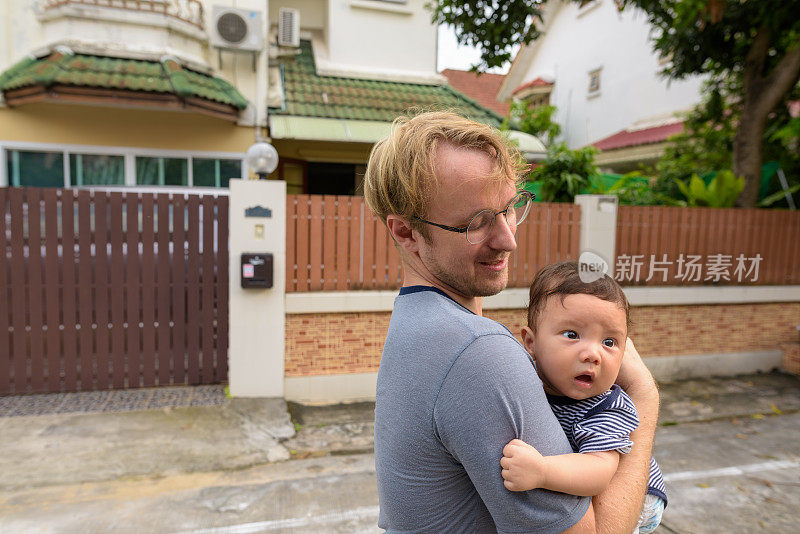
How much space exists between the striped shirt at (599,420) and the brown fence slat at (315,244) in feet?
14.7

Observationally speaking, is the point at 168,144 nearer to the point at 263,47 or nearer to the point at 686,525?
the point at 263,47

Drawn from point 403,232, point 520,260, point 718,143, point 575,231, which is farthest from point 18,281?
point 718,143

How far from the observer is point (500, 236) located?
4.00 ft

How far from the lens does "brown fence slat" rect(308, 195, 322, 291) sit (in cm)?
564

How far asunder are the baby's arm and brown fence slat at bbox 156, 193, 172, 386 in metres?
5.32

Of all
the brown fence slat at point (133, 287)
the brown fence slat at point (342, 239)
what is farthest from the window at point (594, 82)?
the brown fence slat at point (133, 287)

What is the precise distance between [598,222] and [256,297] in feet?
13.4

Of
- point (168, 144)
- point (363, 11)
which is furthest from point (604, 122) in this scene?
point (168, 144)

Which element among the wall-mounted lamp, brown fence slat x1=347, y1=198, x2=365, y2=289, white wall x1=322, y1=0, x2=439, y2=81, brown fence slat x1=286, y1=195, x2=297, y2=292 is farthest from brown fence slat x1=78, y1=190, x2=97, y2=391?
white wall x1=322, y1=0, x2=439, y2=81

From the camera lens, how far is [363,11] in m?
9.67

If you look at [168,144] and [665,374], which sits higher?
[168,144]

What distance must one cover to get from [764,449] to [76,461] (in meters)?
5.85

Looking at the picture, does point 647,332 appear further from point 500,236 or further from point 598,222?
point 500,236

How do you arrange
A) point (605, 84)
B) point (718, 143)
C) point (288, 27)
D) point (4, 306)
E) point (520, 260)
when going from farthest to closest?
point (605, 84) → point (718, 143) → point (288, 27) → point (520, 260) → point (4, 306)
